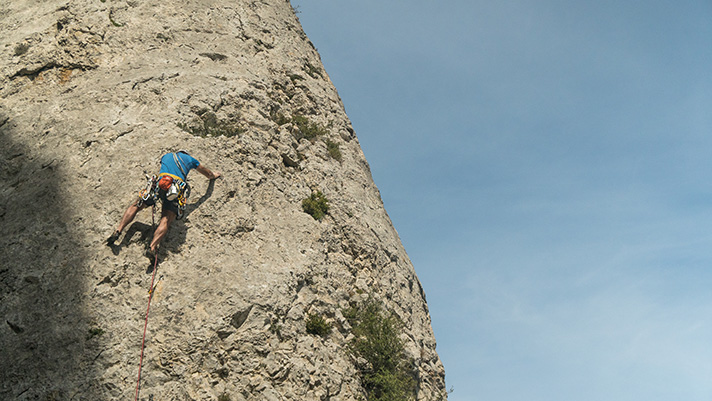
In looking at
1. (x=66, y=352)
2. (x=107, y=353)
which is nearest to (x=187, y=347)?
(x=107, y=353)

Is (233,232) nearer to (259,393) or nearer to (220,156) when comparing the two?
(220,156)

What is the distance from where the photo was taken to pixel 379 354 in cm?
972

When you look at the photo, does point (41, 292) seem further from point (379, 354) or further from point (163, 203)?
point (379, 354)

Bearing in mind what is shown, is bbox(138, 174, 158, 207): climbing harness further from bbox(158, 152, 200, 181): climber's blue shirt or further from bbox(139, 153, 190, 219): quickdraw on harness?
bbox(158, 152, 200, 181): climber's blue shirt

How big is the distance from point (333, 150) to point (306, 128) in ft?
2.94

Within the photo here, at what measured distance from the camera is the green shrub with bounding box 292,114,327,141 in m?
13.1

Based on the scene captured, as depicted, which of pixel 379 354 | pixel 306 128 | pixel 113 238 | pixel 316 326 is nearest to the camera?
pixel 113 238

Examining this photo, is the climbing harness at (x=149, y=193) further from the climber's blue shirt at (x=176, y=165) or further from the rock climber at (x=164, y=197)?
the climber's blue shirt at (x=176, y=165)

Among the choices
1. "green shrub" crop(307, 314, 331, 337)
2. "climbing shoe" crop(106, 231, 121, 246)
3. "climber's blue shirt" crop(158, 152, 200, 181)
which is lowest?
"climbing shoe" crop(106, 231, 121, 246)

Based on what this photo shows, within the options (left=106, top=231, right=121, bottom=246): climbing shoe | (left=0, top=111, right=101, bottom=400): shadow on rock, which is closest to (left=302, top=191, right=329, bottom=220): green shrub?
(left=106, top=231, right=121, bottom=246): climbing shoe

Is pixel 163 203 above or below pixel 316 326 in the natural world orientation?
below

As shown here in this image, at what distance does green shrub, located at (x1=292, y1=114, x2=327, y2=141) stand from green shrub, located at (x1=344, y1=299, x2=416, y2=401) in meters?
4.75

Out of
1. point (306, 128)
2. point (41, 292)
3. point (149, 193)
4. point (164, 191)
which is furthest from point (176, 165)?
point (306, 128)

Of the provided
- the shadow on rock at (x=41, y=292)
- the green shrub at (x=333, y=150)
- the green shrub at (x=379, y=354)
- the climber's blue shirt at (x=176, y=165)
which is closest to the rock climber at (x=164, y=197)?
the climber's blue shirt at (x=176, y=165)
